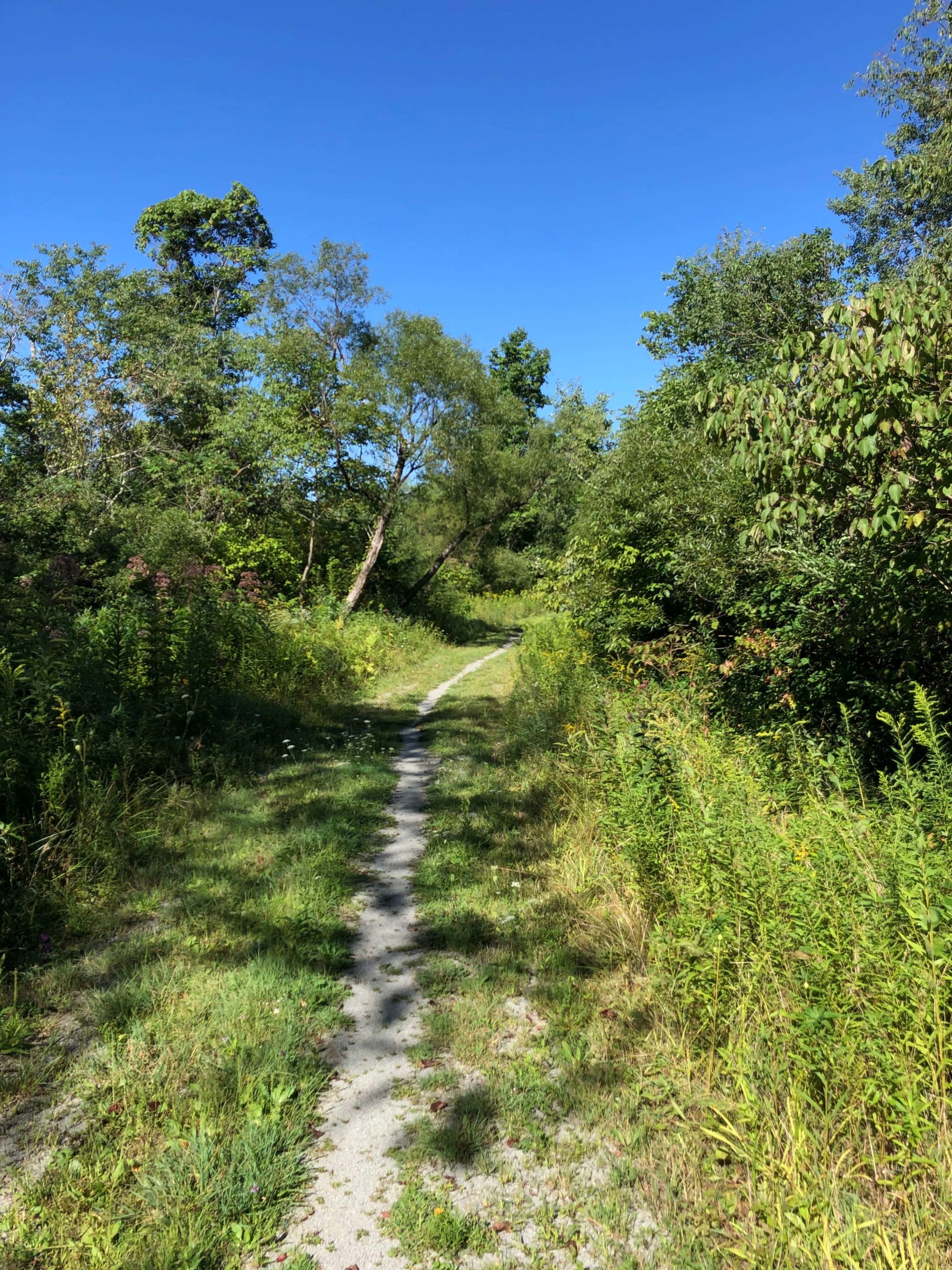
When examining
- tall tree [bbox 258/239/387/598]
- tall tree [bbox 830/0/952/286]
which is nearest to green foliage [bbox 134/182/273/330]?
tall tree [bbox 258/239/387/598]

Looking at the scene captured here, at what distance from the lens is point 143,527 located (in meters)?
15.0

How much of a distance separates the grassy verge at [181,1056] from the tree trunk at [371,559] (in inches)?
558

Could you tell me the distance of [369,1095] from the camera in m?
3.10

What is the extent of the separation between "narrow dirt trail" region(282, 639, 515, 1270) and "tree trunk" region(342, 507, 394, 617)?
14.7 meters

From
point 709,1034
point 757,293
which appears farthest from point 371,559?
point 709,1034

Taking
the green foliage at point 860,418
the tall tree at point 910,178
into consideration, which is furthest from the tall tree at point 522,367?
the green foliage at point 860,418

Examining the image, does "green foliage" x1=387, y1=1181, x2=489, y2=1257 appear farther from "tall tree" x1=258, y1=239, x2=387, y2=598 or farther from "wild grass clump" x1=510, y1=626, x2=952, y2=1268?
"tall tree" x1=258, y1=239, x2=387, y2=598

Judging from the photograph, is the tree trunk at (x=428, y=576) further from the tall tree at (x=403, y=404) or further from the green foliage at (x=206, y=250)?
the green foliage at (x=206, y=250)

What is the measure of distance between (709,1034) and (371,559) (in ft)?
58.3

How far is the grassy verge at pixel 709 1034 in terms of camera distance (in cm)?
231

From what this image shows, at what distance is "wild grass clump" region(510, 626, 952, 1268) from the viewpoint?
88.3 inches

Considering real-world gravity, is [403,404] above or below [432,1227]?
above

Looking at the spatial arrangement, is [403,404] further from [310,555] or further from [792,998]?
[792,998]

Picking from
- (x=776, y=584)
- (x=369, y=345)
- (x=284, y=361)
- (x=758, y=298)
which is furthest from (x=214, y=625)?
(x=758, y=298)
